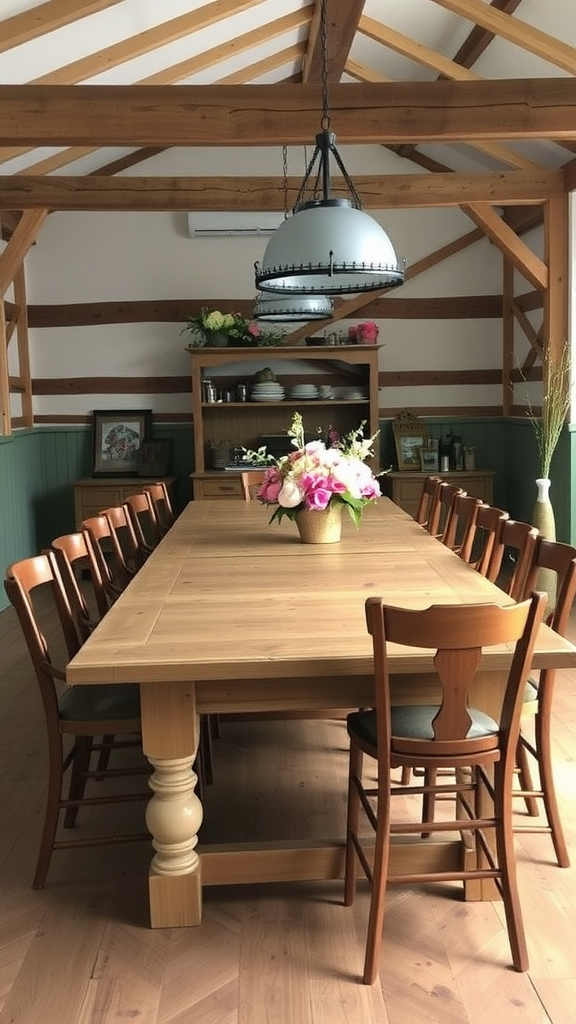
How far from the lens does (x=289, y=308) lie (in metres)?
4.36

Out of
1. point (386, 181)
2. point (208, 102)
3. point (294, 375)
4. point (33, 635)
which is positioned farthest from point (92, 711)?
point (294, 375)

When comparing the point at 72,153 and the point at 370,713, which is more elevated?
the point at 72,153

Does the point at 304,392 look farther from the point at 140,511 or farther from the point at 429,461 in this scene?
the point at 140,511

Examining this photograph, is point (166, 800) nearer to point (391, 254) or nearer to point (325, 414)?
point (391, 254)

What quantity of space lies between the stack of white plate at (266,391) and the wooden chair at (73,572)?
395 centimetres

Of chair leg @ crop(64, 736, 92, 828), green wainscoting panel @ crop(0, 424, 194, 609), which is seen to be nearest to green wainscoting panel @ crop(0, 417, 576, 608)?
green wainscoting panel @ crop(0, 424, 194, 609)

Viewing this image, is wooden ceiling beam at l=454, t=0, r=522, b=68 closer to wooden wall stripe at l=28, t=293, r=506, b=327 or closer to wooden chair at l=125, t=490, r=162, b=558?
wooden wall stripe at l=28, t=293, r=506, b=327

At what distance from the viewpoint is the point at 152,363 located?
7699 millimetres

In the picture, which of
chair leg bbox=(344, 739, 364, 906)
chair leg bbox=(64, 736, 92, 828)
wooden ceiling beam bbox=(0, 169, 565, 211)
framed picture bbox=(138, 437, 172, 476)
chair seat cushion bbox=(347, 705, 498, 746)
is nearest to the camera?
chair seat cushion bbox=(347, 705, 498, 746)

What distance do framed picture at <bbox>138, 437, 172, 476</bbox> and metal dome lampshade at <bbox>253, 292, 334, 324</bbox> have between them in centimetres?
323

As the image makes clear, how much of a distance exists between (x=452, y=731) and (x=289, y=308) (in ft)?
8.71

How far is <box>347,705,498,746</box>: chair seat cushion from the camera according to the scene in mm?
2322

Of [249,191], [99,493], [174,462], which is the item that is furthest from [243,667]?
[174,462]

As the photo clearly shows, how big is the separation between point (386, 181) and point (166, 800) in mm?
4975
